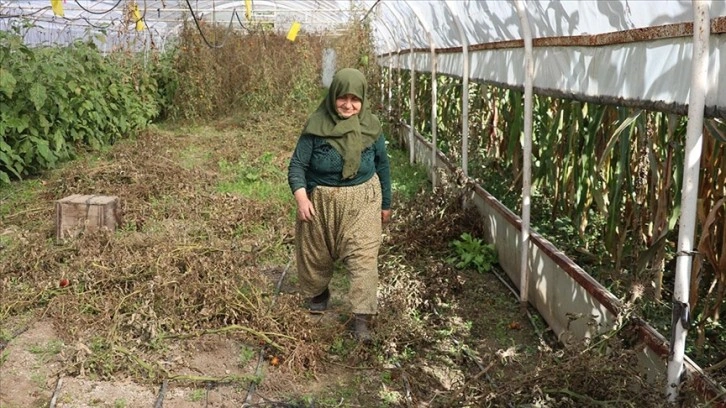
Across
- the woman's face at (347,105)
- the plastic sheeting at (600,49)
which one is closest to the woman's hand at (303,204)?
the woman's face at (347,105)

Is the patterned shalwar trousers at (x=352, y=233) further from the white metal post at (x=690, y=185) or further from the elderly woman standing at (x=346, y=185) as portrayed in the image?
the white metal post at (x=690, y=185)

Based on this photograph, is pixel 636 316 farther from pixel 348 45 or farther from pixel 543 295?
pixel 348 45

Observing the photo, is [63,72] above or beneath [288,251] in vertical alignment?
above

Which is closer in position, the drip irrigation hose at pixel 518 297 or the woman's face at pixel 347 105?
the woman's face at pixel 347 105

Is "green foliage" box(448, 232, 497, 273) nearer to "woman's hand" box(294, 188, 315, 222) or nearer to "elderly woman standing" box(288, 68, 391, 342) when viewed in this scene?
"elderly woman standing" box(288, 68, 391, 342)

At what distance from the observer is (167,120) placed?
1406cm

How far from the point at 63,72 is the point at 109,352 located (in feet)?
18.0

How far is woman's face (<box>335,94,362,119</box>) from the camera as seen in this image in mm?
4047

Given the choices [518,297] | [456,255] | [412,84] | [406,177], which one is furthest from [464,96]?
[412,84]

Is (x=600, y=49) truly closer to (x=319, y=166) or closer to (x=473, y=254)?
(x=319, y=166)

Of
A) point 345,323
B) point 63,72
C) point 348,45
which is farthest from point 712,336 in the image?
point 348,45

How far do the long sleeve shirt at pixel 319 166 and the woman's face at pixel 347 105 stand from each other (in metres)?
0.18

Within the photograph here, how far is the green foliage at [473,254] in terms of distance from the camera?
5441mm

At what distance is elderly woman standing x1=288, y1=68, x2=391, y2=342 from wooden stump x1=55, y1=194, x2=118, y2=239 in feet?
7.45
